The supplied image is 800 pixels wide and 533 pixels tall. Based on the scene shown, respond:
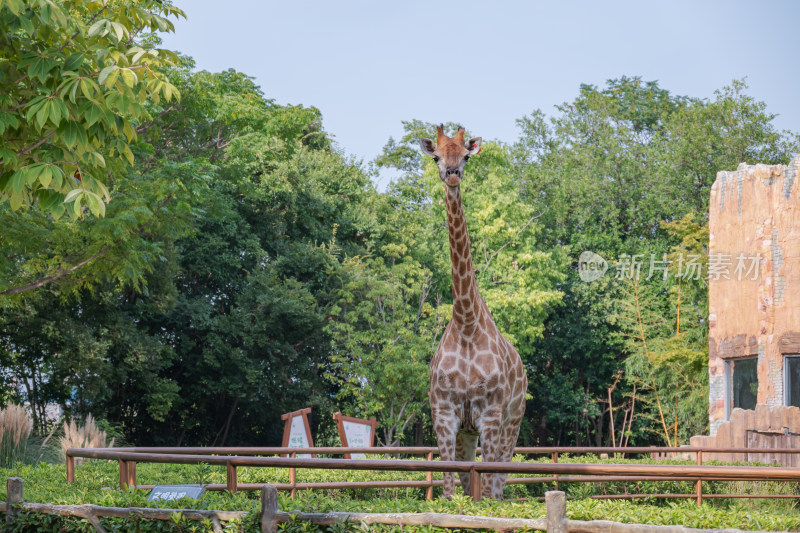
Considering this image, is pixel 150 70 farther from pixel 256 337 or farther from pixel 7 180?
pixel 256 337

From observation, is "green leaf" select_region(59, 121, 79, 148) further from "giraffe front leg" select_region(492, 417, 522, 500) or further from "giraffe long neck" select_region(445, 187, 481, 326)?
"giraffe front leg" select_region(492, 417, 522, 500)

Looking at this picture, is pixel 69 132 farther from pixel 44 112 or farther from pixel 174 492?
pixel 174 492

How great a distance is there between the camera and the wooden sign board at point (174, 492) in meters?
5.84

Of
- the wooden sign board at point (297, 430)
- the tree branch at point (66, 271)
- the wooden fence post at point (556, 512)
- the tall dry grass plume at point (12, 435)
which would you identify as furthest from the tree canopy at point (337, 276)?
the wooden fence post at point (556, 512)

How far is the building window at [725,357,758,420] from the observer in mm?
17328

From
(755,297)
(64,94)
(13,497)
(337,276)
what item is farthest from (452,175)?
(337,276)

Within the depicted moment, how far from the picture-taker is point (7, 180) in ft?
20.5

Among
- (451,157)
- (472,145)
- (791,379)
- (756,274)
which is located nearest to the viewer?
(451,157)

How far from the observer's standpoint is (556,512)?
14.6 ft

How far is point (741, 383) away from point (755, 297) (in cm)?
193

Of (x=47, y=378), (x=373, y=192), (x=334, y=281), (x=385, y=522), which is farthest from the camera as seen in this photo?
(x=373, y=192)

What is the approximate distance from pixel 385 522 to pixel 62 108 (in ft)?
11.1

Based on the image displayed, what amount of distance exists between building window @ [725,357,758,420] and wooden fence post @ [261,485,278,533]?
1436cm

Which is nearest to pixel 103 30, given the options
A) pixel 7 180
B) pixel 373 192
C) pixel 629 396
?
pixel 7 180
